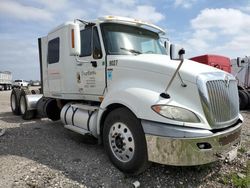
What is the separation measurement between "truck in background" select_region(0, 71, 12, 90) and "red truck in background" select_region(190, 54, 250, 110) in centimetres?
3729

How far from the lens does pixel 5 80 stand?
4459cm

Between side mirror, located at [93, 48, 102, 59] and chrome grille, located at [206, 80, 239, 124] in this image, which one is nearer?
chrome grille, located at [206, 80, 239, 124]

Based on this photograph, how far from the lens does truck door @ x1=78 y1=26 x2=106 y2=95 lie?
5480mm

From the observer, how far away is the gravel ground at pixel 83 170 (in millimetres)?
4219

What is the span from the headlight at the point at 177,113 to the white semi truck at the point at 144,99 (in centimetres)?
1

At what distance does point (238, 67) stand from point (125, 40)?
11.6 meters

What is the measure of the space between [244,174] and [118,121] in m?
2.35

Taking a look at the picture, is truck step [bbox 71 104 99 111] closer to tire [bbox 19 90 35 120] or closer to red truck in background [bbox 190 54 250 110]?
tire [bbox 19 90 35 120]

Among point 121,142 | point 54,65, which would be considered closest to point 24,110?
point 54,65

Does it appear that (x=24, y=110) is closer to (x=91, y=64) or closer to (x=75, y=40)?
(x=91, y=64)

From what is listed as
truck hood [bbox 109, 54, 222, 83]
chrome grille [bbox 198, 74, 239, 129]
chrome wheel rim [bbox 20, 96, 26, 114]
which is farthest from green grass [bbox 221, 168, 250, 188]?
chrome wheel rim [bbox 20, 96, 26, 114]

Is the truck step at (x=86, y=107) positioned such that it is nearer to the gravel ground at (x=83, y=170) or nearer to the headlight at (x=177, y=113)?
the gravel ground at (x=83, y=170)

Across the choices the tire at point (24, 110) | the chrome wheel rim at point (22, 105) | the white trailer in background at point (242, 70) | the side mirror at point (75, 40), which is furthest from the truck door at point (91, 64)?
the white trailer in background at point (242, 70)

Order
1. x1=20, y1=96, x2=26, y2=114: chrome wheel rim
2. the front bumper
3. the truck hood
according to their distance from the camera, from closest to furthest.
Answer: the front bumper → the truck hood → x1=20, y1=96, x2=26, y2=114: chrome wheel rim
